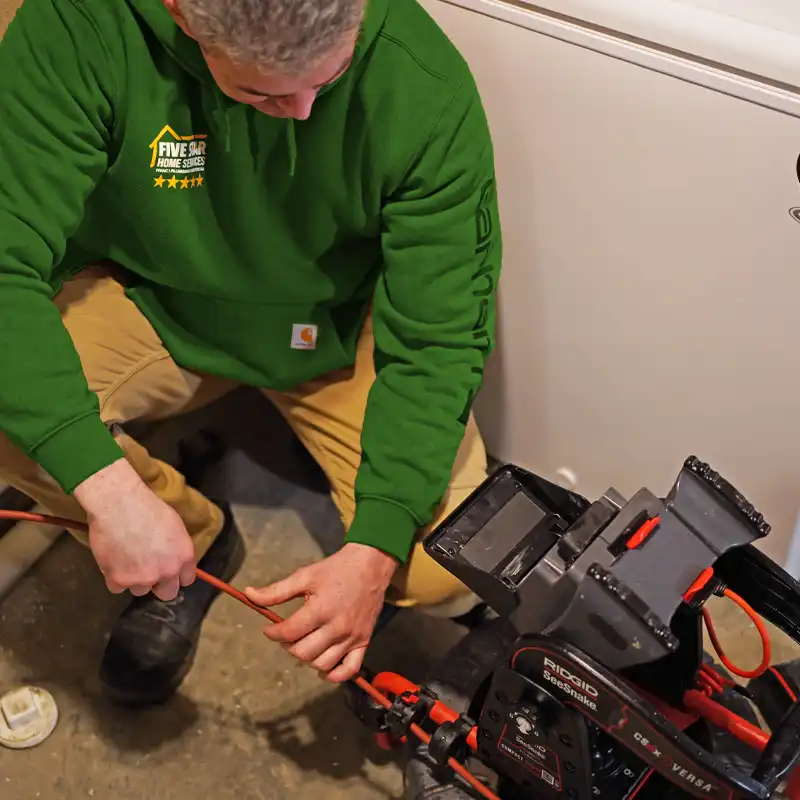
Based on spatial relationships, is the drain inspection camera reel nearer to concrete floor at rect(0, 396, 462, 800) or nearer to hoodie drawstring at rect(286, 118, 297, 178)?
concrete floor at rect(0, 396, 462, 800)

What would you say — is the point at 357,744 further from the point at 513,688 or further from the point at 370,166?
the point at 370,166

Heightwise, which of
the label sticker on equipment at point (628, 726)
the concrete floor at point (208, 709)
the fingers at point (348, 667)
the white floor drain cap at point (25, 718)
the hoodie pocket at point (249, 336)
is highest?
the label sticker on equipment at point (628, 726)

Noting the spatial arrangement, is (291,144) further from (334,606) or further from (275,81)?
(334,606)

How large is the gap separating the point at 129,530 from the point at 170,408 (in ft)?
0.97

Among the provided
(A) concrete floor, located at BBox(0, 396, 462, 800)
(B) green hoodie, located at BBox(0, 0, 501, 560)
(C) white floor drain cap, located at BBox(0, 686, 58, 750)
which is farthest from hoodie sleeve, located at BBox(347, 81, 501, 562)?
(C) white floor drain cap, located at BBox(0, 686, 58, 750)

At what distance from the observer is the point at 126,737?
1.13 m

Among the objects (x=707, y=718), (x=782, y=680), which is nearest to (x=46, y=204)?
(x=707, y=718)

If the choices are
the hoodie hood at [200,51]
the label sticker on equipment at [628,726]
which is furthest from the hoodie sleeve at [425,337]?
the label sticker on equipment at [628,726]

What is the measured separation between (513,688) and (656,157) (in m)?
0.46

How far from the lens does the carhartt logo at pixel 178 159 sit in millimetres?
824

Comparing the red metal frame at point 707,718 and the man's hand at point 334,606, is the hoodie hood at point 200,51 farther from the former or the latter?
the red metal frame at point 707,718

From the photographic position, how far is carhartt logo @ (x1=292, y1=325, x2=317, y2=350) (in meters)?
1.01

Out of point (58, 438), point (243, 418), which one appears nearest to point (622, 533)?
point (58, 438)

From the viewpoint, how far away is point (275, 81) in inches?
25.6
